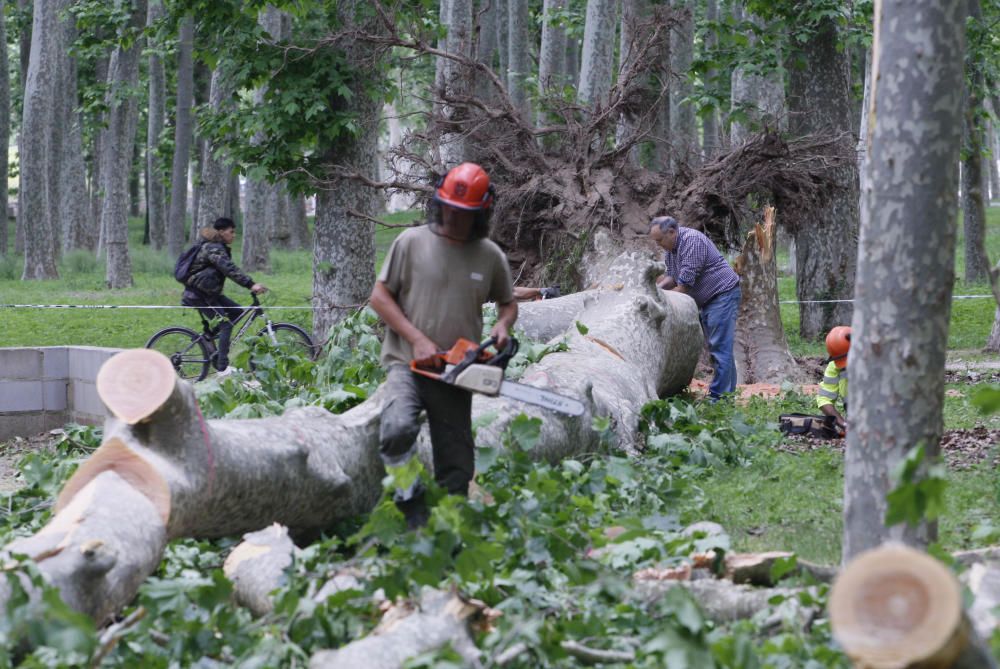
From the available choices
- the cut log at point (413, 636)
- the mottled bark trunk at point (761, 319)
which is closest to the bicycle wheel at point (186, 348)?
the mottled bark trunk at point (761, 319)

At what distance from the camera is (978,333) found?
15.8 metres

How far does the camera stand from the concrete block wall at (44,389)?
404 inches

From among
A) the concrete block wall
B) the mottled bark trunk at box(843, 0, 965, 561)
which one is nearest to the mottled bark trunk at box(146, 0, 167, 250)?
the concrete block wall

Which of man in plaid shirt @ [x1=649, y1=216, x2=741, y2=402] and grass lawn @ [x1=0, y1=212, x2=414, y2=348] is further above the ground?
man in plaid shirt @ [x1=649, y1=216, x2=741, y2=402]

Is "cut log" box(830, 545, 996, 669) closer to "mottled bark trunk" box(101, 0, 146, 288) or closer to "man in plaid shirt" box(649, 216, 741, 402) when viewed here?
"man in plaid shirt" box(649, 216, 741, 402)

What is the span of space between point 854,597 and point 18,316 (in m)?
16.6

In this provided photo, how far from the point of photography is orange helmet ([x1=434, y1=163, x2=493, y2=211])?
543 centimetres

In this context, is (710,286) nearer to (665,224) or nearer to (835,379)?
(665,224)

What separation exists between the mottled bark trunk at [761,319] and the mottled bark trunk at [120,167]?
11.7 m

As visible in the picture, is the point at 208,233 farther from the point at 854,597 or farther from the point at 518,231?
the point at 854,597

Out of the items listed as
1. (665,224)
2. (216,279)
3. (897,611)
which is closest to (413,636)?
(897,611)

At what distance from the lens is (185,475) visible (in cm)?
476

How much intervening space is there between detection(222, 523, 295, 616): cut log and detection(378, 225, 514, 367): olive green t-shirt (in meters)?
1.12

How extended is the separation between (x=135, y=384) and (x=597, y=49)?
12.3 metres
